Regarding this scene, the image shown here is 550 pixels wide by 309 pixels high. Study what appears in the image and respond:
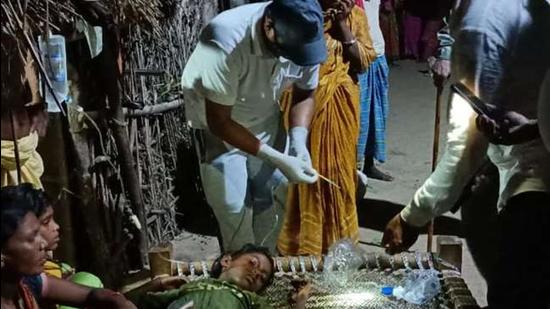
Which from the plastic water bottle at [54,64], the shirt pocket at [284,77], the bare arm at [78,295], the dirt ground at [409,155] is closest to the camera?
the bare arm at [78,295]

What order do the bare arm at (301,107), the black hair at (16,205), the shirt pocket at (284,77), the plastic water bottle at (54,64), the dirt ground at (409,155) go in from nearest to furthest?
the black hair at (16,205), the plastic water bottle at (54,64), the shirt pocket at (284,77), the bare arm at (301,107), the dirt ground at (409,155)

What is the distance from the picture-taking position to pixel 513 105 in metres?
2.60

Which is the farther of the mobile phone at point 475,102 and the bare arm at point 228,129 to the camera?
the bare arm at point 228,129

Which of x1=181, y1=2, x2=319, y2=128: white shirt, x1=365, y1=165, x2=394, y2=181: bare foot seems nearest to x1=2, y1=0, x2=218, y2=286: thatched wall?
x1=181, y1=2, x2=319, y2=128: white shirt

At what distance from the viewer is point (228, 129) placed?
9.35 ft

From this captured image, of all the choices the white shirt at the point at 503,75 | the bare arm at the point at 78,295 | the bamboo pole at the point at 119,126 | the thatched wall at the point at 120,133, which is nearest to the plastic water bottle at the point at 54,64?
the thatched wall at the point at 120,133

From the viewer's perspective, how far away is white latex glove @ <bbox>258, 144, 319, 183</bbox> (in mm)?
2908

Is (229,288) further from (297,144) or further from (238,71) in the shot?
(238,71)

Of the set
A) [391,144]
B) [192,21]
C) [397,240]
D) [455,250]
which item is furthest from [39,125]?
[391,144]

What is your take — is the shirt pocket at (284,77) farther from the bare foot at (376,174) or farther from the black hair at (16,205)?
the black hair at (16,205)

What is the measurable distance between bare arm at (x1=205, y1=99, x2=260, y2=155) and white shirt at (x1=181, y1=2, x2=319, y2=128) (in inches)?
0.8

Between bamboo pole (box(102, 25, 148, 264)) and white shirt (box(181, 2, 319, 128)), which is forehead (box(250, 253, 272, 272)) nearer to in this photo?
white shirt (box(181, 2, 319, 128))

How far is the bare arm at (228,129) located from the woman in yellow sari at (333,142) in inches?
11.2

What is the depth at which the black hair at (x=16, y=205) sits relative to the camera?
5.98 ft
